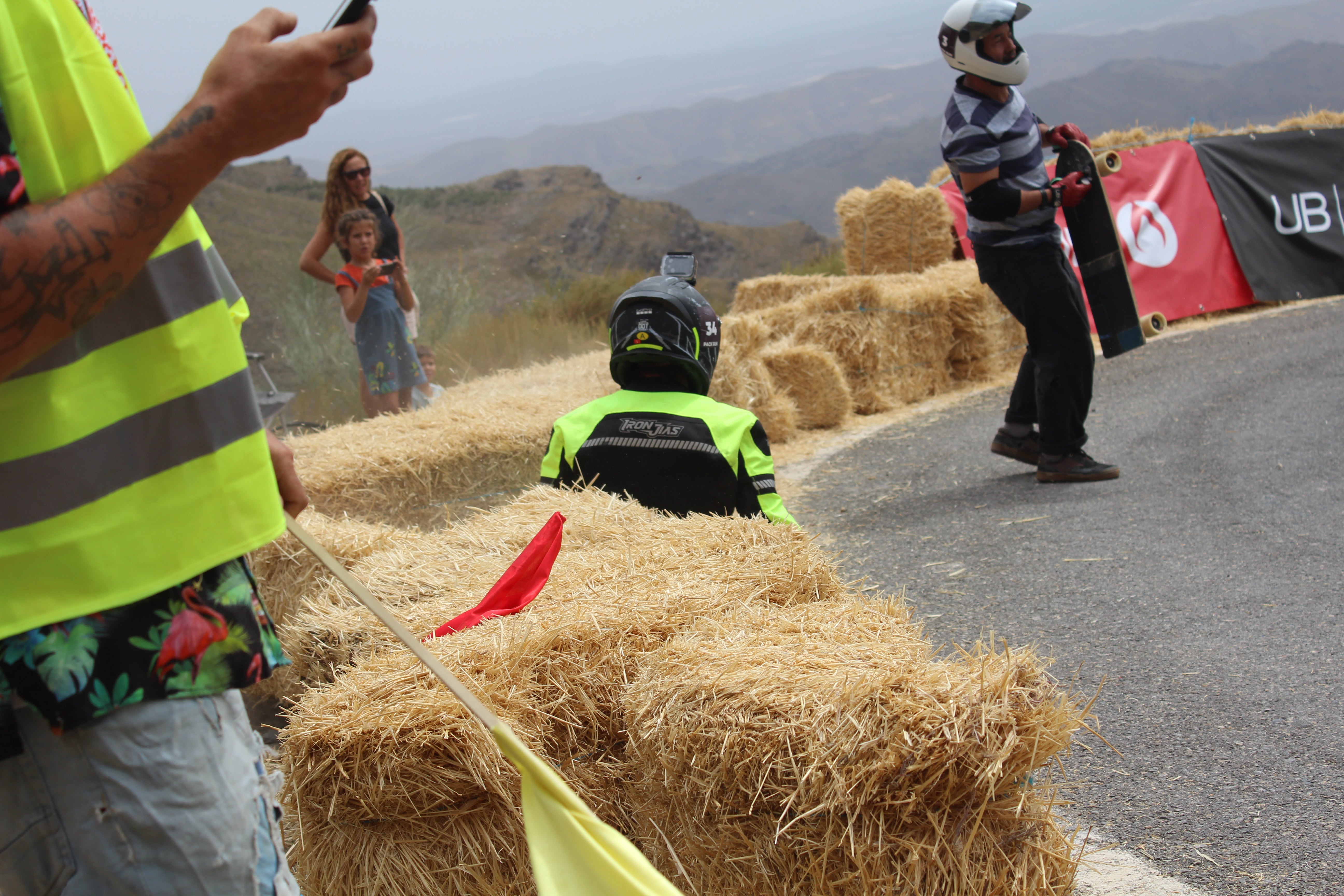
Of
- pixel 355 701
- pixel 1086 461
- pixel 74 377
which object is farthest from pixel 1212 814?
pixel 1086 461

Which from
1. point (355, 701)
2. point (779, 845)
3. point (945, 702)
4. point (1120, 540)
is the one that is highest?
point (355, 701)

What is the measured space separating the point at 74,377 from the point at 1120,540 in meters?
4.14

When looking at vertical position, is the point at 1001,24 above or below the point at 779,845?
above

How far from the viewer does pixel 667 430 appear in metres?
2.92

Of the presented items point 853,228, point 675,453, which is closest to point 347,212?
point 675,453

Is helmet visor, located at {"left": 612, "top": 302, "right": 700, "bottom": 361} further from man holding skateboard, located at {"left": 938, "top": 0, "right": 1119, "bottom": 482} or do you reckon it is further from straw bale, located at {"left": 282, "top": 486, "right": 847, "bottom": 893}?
man holding skateboard, located at {"left": 938, "top": 0, "right": 1119, "bottom": 482}

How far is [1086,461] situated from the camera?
5113 mm

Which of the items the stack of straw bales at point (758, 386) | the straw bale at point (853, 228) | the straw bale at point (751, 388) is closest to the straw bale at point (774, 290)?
the stack of straw bales at point (758, 386)

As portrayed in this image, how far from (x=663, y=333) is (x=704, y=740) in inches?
68.2

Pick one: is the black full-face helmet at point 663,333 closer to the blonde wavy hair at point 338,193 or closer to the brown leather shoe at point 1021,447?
the brown leather shoe at point 1021,447

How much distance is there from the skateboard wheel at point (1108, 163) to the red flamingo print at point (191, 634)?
508 cm

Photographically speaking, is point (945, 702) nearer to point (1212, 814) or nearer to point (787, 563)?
point (787, 563)

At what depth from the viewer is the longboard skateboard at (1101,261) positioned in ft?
17.0

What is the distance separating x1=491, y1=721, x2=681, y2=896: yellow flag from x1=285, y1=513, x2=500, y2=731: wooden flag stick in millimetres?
43
